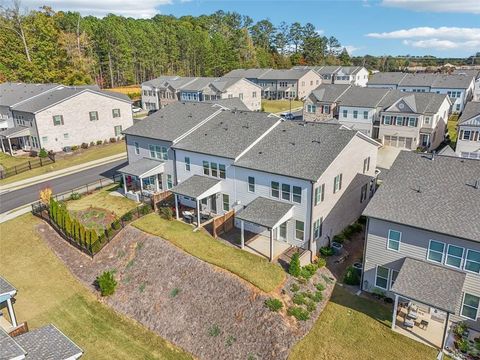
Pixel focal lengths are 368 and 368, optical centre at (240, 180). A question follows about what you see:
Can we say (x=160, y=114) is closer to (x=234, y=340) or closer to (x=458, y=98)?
(x=234, y=340)

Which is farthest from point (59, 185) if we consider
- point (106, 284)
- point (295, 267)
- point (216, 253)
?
point (295, 267)

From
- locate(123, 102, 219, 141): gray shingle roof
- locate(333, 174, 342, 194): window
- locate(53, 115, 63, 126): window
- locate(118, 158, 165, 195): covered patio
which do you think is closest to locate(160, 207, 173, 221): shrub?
locate(118, 158, 165, 195): covered patio

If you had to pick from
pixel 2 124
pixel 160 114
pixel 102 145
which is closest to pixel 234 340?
pixel 160 114

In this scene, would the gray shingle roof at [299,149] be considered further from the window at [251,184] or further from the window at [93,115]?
the window at [93,115]

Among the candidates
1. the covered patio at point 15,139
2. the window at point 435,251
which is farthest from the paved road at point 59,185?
the window at point 435,251

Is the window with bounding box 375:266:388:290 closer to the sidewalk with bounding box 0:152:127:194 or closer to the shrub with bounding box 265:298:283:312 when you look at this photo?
the shrub with bounding box 265:298:283:312

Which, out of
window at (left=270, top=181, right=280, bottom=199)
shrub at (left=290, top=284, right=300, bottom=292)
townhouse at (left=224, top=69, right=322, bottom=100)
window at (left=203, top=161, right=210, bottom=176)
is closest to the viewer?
shrub at (left=290, top=284, right=300, bottom=292)
